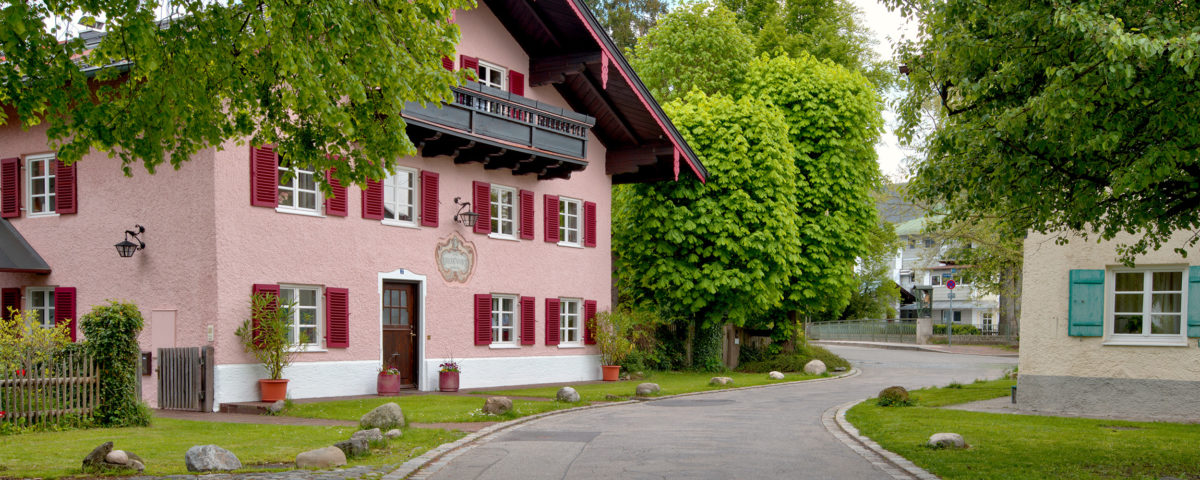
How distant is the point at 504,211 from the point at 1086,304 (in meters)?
12.5

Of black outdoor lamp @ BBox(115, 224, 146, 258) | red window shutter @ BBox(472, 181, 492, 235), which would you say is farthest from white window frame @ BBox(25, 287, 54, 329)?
red window shutter @ BBox(472, 181, 492, 235)

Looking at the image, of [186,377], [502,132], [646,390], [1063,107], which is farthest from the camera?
[502,132]

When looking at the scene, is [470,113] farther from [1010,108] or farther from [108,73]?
[1010,108]

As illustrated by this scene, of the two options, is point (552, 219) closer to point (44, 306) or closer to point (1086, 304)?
point (44, 306)

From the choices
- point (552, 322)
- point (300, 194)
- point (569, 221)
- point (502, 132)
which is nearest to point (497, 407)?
point (300, 194)

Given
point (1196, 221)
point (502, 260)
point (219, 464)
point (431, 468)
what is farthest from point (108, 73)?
point (502, 260)

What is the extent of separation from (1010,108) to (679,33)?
2908 centimetres

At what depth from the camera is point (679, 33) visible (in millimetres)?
38281

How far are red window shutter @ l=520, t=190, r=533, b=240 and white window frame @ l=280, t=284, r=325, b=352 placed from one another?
6.08 m

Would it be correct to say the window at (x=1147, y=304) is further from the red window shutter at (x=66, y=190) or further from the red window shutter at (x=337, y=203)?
the red window shutter at (x=66, y=190)

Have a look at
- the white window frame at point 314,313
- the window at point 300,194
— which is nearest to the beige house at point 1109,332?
the white window frame at point 314,313

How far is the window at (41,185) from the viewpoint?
65.5 feet

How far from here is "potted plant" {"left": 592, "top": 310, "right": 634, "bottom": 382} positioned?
27.2 m

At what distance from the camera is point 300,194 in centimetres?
2006
